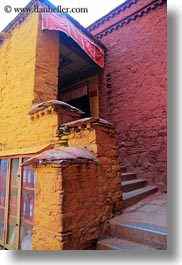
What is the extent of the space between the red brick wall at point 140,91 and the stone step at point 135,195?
0.62 feet

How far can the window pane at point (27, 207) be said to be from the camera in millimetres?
2408

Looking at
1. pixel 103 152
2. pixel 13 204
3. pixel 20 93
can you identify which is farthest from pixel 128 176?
pixel 20 93

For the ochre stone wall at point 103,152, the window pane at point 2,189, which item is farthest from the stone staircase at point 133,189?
the window pane at point 2,189

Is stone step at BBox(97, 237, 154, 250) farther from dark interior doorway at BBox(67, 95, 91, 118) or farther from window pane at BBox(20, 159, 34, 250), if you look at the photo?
dark interior doorway at BBox(67, 95, 91, 118)

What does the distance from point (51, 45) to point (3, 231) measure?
2.69m

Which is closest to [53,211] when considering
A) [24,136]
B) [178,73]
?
[24,136]

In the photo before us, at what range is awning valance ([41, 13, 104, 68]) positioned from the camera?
115 inches

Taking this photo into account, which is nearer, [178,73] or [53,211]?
[53,211]

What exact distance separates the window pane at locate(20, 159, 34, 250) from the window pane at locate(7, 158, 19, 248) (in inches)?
6.1

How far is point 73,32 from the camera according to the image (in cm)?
344

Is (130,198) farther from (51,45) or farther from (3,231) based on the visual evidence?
(51,45)

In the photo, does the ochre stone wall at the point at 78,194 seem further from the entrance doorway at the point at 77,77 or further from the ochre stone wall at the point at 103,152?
the entrance doorway at the point at 77,77

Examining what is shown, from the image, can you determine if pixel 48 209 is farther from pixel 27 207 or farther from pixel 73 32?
pixel 73 32

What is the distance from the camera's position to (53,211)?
1.84 m
